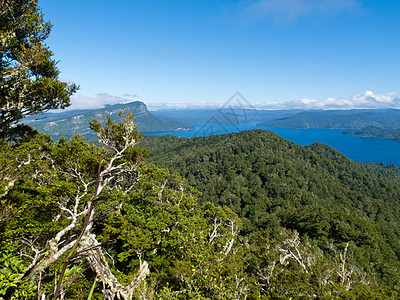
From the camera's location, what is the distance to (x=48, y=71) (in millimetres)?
12055

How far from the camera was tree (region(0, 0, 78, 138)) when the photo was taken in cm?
986

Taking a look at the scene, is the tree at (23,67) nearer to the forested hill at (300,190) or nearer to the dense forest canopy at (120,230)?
the dense forest canopy at (120,230)

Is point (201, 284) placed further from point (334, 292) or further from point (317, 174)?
point (317, 174)

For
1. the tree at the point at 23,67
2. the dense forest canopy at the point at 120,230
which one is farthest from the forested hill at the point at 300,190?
the tree at the point at 23,67

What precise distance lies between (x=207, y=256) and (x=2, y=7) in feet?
48.3

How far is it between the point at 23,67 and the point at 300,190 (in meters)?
91.3

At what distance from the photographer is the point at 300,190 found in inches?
3263

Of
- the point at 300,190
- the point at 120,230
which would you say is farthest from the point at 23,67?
the point at 300,190

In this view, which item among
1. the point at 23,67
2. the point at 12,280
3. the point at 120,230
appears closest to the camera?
the point at 12,280

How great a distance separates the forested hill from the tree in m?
44.4

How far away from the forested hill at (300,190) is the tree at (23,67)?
146 ft

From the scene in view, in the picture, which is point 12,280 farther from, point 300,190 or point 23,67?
point 300,190

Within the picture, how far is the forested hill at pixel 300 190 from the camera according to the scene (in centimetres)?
4388

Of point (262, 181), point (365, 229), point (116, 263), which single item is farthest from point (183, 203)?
point (262, 181)
